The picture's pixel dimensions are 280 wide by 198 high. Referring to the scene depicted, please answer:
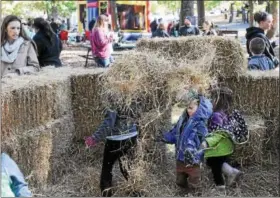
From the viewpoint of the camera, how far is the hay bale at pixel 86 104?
5.77m

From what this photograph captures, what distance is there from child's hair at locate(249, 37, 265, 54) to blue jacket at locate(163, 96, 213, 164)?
219 centimetres

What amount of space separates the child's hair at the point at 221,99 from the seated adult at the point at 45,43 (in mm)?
2252

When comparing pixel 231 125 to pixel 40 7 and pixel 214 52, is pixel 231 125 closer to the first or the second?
pixel 214 52

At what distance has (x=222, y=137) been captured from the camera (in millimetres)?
4902

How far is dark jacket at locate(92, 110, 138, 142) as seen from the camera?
181 inches

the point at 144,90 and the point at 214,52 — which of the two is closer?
the point at 144,90

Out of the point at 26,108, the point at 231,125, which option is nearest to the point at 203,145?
the point at 231,125

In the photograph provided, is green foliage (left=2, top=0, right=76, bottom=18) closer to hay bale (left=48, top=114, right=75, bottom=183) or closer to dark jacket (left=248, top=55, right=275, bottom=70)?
dark jacket (left=248, top=55, right=275, bottom=70)

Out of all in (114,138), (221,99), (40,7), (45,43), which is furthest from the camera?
(40,7)

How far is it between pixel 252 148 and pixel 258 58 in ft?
4.88

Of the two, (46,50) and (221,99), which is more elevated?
(46,50)

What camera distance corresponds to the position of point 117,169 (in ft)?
17.8

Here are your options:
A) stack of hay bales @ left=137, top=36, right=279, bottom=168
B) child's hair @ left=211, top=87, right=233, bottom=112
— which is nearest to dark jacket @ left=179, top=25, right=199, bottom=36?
stack of hay bales @ left=137, top=36, right=279, bottom=168

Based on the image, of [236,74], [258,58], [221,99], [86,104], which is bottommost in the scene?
[86,104]
